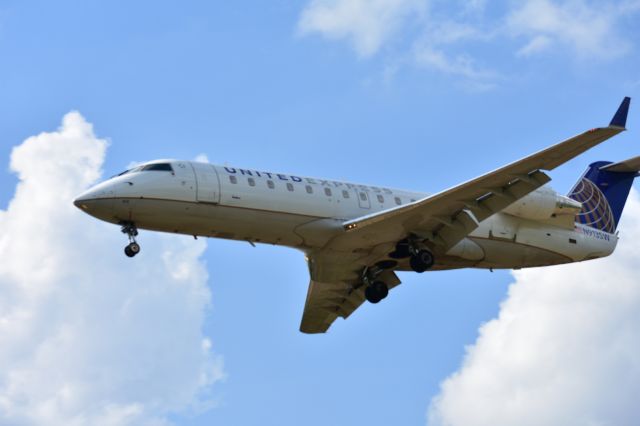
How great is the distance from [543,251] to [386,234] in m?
5.61

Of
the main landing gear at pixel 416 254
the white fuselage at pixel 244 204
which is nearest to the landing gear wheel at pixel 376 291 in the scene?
the white fuselage at pixel 244 204

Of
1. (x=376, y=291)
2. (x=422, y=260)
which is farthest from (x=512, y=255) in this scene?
(x=376, y=291)

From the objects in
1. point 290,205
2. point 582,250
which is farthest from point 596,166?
point 290,205

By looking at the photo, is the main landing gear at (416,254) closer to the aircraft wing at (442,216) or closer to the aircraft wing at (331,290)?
the aircraft wing at (442,216)

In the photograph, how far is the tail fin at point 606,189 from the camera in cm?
3534

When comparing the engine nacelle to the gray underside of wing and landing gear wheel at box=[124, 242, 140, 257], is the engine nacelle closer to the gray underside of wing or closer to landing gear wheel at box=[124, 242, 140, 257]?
the gray underside of wing

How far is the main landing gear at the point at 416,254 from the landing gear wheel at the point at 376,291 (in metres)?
2.38

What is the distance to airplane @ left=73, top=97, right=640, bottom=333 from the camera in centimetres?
2809

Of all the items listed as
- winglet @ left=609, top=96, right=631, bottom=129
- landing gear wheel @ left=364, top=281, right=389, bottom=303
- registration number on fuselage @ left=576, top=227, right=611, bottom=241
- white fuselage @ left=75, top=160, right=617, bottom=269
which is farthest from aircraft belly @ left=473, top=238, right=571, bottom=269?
winglet @ left=609, top=96, right=631, bottom=129

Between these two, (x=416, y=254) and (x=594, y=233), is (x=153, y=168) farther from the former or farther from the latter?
(x=594, y=233)

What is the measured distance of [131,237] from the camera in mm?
28375

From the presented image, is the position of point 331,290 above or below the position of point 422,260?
above

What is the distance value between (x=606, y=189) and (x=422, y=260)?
8.69 metres

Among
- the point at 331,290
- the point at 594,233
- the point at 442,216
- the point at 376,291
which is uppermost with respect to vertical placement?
the point at 594,233
